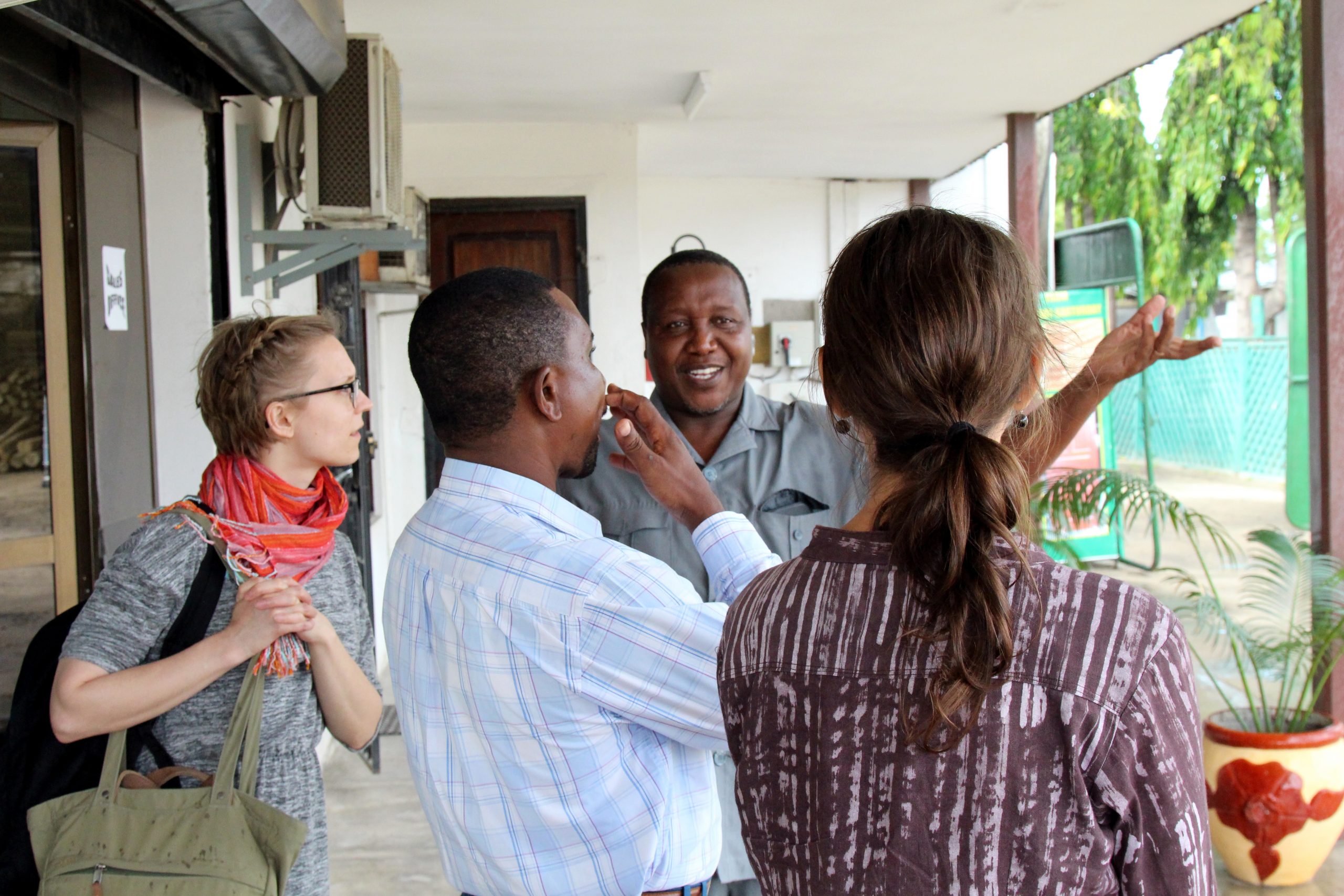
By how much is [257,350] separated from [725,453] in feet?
2.67

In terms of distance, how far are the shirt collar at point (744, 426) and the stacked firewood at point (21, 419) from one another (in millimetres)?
1431

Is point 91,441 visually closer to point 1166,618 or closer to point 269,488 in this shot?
point 269,488

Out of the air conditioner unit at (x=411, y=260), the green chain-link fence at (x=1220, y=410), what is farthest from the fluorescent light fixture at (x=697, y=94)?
the green chain-link fence at (x=1220, y=410)

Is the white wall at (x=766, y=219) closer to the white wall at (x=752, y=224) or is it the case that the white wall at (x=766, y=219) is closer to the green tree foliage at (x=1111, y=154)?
the white wall at (x=752, y=224)

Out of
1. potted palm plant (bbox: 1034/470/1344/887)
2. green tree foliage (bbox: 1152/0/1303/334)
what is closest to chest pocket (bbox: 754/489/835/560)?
potted palm plant (bbox: 1034/470/1344/887)

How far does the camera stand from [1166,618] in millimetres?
827

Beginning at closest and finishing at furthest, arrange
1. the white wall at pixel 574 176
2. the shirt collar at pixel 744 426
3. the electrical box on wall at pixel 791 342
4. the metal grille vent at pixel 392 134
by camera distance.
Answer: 1. the shirt collar at pixel 744 426
2. the metal grille vent at pixel 392 134
3. the white wall at pixel 574 176
4. the electrical box on wall at pixel 791 342

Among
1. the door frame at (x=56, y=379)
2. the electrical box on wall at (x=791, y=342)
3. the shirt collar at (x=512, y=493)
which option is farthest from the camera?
the electrical box on wall at (x=791, y=342)

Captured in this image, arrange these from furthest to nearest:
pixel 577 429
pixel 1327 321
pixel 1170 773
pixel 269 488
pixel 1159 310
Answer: pixel 1327 321, pixel 269 488, pixel 1159 310, pixel 577 429, pixel 1170 773

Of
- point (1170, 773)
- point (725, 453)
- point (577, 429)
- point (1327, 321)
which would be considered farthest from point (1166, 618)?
point (1327, 321)

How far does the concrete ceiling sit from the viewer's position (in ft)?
13.0

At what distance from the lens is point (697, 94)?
5.00 metres

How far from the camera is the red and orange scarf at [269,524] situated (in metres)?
1.65

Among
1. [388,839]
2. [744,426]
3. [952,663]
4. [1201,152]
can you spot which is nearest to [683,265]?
[744,426]
